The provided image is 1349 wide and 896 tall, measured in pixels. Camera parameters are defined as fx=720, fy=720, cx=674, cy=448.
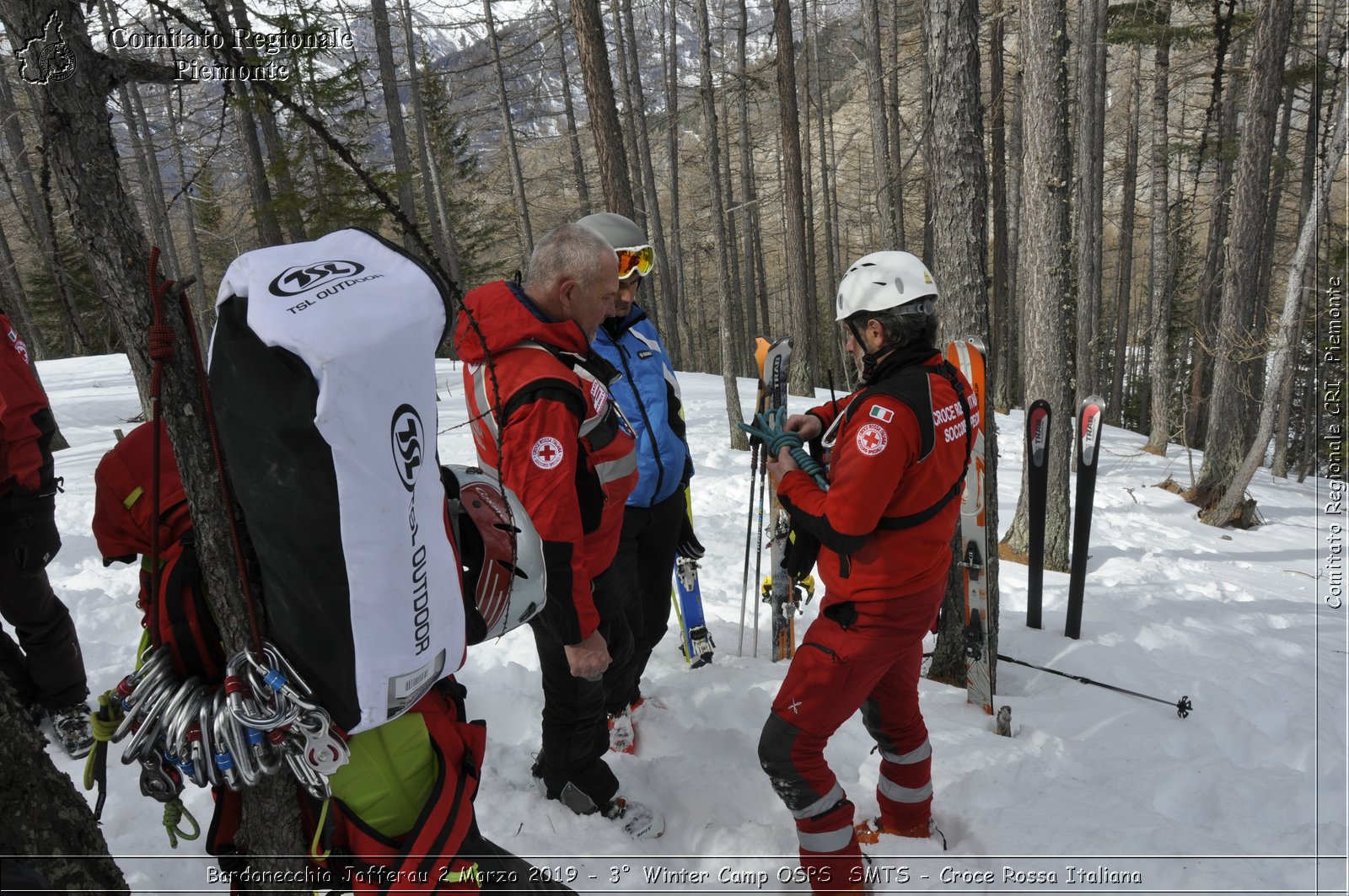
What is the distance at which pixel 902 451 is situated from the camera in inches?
91.6

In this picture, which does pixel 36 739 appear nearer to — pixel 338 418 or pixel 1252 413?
pixel 338 418

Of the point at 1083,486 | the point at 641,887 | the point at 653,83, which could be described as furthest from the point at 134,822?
the point at 653,83

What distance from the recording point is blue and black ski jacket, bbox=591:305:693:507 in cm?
321

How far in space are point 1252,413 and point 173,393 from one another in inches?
929

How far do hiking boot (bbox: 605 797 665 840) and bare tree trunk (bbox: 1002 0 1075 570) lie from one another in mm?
4533

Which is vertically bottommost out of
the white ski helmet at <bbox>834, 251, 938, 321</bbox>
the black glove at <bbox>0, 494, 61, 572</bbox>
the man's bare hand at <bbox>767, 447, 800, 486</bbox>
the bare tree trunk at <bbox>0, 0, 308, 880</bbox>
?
the black glove at <bbox>0, 494, 61, 572</bbox>

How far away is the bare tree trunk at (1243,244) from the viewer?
9.47 meters

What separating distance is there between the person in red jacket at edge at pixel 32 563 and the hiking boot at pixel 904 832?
3.39 metres

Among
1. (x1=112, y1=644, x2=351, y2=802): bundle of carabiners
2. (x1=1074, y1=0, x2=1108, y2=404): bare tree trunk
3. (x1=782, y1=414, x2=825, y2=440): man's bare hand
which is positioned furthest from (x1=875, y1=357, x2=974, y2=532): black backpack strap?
(x1=1074, y1=0, x2=1108, y2=404): bare tree trunk

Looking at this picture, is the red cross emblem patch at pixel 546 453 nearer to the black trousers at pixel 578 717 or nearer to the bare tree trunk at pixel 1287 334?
the black trousers at pixel 578 717

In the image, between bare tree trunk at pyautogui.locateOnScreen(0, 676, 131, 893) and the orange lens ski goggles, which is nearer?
A: bare tree trunk at pyautogui.locateOnScreen(0, 676, 131, 893)

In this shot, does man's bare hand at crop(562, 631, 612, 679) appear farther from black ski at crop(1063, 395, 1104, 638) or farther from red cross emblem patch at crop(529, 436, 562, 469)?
black ski at crop(1063, 395, 1104, 638)

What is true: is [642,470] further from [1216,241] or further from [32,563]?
[1216,241]

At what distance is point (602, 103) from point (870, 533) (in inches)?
216
